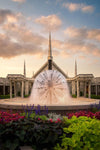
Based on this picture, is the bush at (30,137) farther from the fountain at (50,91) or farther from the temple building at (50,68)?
the temple building at (50,68)

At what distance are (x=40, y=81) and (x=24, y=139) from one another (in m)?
8.52

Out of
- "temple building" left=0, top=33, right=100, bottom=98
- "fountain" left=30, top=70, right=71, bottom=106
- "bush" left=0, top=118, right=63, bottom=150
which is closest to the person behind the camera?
"bush" left=0, top=118, right=63, bottom=150

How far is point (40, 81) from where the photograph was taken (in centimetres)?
1230

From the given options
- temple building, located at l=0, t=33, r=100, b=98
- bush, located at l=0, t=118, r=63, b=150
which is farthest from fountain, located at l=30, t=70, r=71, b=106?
temple building, located at l=0, t=33, r=100, b=98

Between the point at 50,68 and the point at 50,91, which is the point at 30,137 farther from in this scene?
the point at 50,68

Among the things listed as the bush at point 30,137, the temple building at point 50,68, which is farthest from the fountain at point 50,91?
the temple building at point 50,68

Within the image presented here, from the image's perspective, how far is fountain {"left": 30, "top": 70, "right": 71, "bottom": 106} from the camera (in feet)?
38.6

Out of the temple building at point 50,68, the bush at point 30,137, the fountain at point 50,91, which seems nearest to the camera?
the bush at point 30,137

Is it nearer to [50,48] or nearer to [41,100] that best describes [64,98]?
[41,100]

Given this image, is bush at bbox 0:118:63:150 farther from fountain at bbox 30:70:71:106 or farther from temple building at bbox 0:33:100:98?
temple building at bbox 0:33:100:98

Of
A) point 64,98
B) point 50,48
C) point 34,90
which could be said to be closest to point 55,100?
point 64,98

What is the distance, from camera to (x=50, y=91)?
1184 cm

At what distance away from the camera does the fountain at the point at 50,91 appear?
463 inches

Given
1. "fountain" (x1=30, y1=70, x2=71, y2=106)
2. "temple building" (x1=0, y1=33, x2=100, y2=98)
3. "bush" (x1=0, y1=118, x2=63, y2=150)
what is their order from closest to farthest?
"bush" (x1=0, y1=118, x2=63, y2=150)
"fountain" (x1=30, y1=70, x2=71, y2=106)
"temple building" (x1=0, y1=33, x2=100, y2=98)
